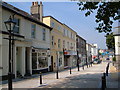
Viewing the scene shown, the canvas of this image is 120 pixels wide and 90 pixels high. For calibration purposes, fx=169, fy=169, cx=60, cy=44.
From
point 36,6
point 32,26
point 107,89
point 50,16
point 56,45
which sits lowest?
point 107,89

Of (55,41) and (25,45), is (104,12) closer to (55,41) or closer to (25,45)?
(25,45)

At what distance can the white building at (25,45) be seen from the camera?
13.7m

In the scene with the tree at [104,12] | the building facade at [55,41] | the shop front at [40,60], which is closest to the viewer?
the tree at [104,12]

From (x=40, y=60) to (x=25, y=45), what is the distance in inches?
174

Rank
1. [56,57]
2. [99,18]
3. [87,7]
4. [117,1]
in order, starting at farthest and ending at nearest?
1. [56,57]
2. [99,18]
3. [87,7]
4. [117,1]

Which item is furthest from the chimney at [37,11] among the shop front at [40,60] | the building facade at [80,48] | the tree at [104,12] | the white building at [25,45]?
the building facade at [80,48]

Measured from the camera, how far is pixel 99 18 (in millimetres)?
9648

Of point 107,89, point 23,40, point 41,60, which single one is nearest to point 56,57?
point 41,60

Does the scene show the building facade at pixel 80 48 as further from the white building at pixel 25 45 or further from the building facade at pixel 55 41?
the white building at pixel 25 45

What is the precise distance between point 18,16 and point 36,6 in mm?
9625

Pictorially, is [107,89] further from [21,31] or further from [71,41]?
[71,41]

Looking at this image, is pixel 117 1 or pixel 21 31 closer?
pixel 117 1

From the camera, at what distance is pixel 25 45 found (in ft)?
54.4

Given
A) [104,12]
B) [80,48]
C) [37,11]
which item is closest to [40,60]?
[37,11]
